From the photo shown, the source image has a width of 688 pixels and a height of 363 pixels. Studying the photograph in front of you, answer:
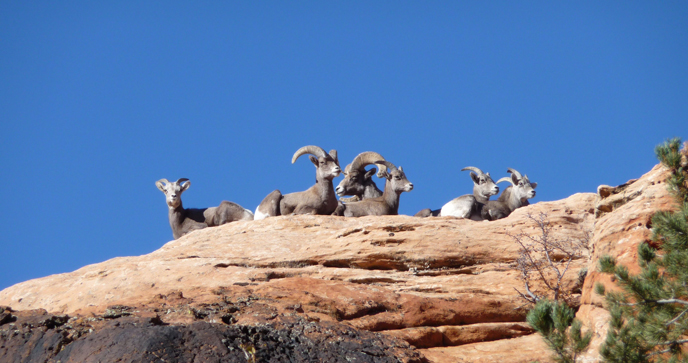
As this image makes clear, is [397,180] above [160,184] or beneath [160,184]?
beneath

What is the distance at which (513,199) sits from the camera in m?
17.0

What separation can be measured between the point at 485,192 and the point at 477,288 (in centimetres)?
1041

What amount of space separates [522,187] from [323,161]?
5126 mm

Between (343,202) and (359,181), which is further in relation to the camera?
(359,181)

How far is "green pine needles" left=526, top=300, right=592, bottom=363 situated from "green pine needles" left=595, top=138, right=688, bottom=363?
1.06 ft

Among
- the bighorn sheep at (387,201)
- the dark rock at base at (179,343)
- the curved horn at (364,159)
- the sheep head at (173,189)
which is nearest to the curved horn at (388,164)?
the bighorn sheep at (387,201)

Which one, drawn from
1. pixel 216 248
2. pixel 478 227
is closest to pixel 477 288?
pixel 478 227

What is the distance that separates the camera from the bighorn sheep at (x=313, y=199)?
14695 millimetres

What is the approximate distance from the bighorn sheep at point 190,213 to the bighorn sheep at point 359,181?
3.13 metres

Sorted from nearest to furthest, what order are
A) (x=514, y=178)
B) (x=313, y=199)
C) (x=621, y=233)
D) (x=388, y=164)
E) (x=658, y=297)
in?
(x=658, y=297) < (x=621, y=233) < (x=313, y=199) < (x=388, y=164) < (x=514, y=178)

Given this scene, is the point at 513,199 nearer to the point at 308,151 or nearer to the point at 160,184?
the point at 308,151

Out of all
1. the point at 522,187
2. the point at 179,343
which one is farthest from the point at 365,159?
the point at 179,343

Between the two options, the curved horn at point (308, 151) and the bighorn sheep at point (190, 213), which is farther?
the curved horn at point (308, 151)

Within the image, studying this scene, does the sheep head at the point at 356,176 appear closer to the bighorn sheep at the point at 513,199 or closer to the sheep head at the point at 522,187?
the bighorn sheep at the point at 513,199
